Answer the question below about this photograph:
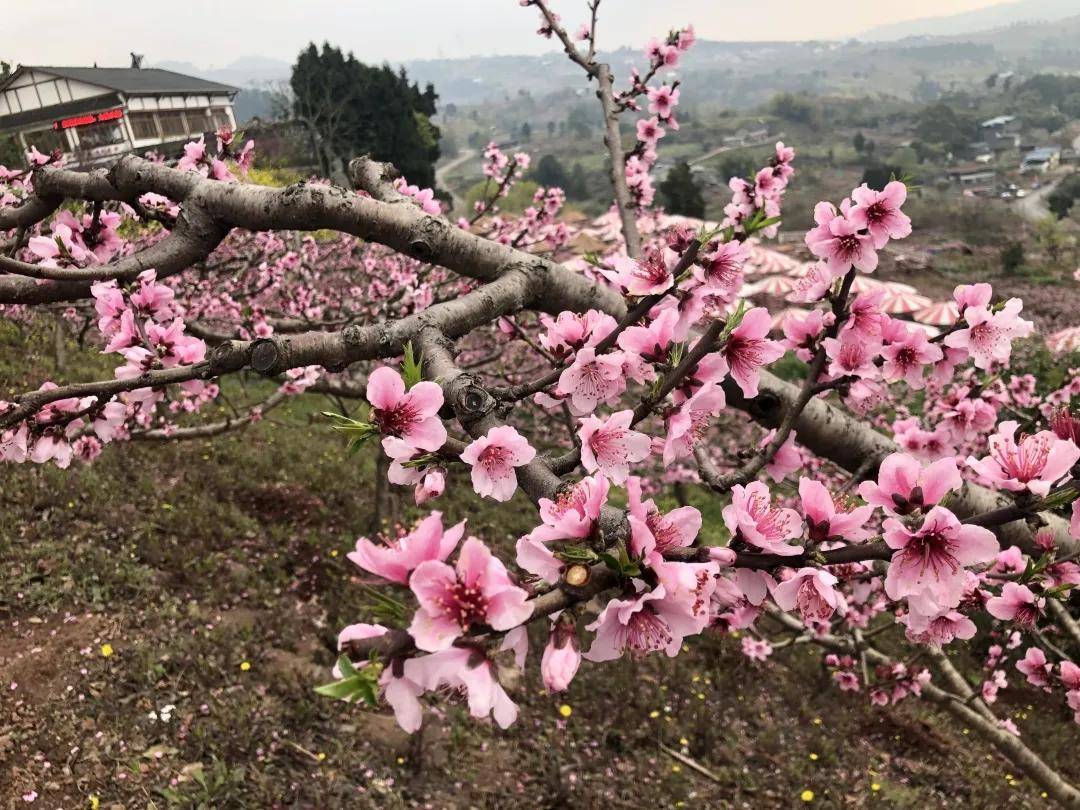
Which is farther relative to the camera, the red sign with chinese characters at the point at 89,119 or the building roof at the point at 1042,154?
the building roof at the point at 1042,154

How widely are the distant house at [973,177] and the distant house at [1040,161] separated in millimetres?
4951

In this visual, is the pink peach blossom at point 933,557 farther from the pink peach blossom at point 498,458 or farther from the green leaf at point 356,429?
the green leaf at point 356,429

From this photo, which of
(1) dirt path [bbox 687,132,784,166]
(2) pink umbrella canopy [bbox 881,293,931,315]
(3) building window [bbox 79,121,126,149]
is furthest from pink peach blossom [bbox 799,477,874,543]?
(1) dirt path [bbox 687,132,784,166]

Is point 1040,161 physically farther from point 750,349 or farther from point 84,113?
point 750,349

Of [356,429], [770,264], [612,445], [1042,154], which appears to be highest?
[356,429]

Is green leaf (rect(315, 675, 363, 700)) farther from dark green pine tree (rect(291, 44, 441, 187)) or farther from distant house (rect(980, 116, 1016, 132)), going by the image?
distant house (rect(980, 116, 1016, 132))

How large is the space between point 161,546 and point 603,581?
6.83 metres

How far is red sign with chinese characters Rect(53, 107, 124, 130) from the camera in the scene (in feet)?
38.1

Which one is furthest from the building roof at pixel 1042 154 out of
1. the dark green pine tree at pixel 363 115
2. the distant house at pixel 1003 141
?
the dark green pine tree at pixel 363 115

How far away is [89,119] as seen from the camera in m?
12.2

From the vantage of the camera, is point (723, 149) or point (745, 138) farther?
point (745, 138)

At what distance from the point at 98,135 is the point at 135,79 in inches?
224

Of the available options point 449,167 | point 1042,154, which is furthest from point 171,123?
point 449,167

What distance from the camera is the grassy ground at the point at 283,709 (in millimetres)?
4250
